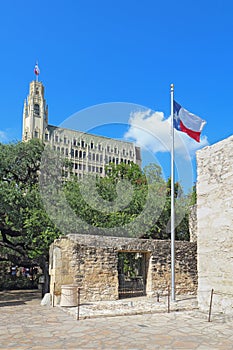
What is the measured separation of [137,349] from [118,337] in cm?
99

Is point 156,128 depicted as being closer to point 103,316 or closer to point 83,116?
point 83,116

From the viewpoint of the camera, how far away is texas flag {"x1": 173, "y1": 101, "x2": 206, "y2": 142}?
12.9m

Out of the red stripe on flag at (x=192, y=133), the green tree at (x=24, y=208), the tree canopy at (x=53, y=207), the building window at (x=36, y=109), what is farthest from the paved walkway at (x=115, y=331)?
the building window at (x=36, y=109)

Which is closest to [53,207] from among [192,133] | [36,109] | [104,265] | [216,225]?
[104,265]

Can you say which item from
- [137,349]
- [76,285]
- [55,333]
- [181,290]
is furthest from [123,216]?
[137,349]

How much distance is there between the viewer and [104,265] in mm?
12695

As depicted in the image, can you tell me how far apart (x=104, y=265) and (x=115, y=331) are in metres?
5.03

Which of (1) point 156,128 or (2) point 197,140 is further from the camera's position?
(1) point 156,128

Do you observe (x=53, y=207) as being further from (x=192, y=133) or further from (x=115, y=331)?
(x=115, y=331)

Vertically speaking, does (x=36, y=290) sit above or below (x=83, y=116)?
below

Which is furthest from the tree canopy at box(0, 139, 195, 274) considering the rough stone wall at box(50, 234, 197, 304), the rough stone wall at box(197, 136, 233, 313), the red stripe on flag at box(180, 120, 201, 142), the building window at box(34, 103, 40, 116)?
the building window at box(34, 103, 40, 116)

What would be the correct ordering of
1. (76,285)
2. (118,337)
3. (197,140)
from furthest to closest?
(197,140)
(76,285)
(118,337)

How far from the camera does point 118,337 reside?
7.14 metres

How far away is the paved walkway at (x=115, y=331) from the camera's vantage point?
21.6 feet
